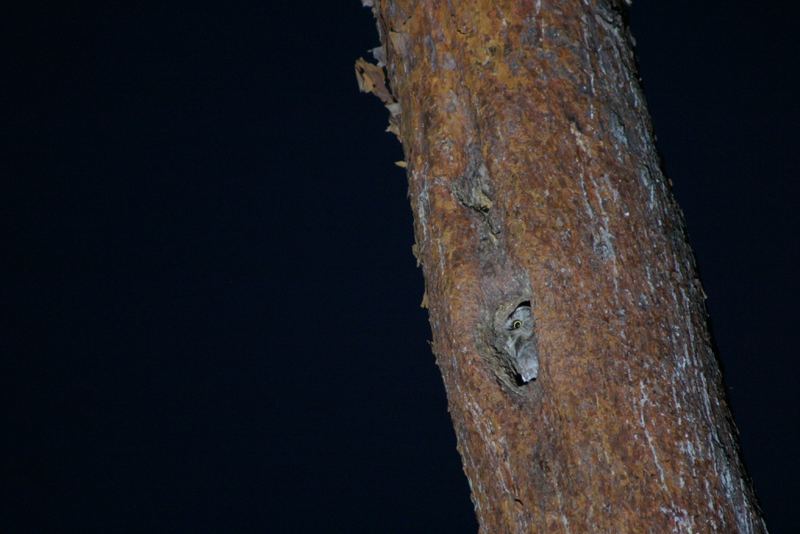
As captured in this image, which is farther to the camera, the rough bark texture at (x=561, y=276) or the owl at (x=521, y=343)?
the owl at (x=521, y=343)

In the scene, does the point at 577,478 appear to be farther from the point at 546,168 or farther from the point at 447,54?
the point at 447,54

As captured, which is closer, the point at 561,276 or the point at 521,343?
the point at 561,276

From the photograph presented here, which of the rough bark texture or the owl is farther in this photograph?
the owl

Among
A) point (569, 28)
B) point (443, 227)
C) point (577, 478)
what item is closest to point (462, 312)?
point (443, 227)
